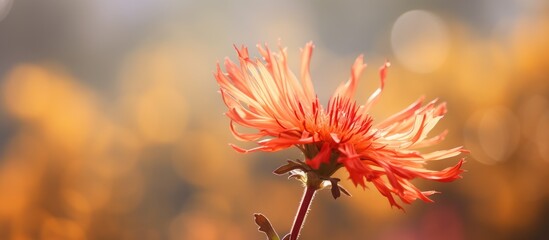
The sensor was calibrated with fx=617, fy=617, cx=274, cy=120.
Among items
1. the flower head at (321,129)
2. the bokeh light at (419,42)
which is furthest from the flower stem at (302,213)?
the bokeh light at (419,42)

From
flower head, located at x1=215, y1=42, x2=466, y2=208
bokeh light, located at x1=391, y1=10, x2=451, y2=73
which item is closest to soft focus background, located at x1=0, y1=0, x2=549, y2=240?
bokeh light, located at x1=391, y1=10, x2=451, y2=73

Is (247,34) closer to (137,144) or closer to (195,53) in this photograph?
(195,53)

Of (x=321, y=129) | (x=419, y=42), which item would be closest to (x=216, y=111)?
(x=419, y=42)

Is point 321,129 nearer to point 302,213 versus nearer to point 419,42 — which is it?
point 302,213

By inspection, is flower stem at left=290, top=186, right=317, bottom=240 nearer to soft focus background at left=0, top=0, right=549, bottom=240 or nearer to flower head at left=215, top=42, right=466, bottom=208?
flower head at left=215, top=42, right=466, bottom=208

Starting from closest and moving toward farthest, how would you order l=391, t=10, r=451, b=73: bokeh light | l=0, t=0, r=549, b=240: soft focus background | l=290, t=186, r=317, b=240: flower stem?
l=290, t=186, r=317, b=240: flower stem → l=0, t=0, r=549, b=240: soft focus background → l=391, t=10, r=451, b=73: bokeh light
